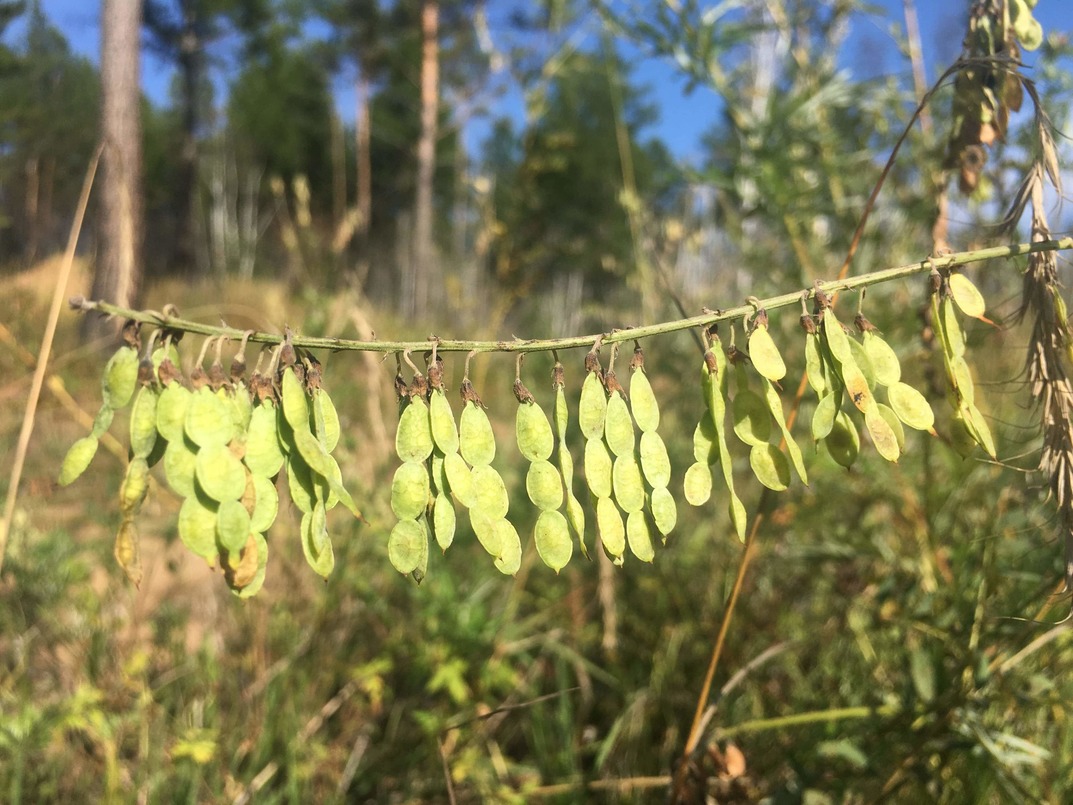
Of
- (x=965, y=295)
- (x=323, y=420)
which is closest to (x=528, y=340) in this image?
(x=323, y=420)

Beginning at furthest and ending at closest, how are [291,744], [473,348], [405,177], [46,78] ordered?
[405,177], [46,78], [291,744], [473,348]

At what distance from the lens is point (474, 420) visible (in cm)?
65

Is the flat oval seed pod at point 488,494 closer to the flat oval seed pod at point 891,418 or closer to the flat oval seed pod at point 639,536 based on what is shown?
the flat oval seed pod at point 639,536

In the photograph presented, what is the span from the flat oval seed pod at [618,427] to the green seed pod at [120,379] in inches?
16.3

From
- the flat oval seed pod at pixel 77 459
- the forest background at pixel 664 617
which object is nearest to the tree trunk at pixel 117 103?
the forest background at pixel 664 617

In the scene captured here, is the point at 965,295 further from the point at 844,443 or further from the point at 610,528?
the point at 610,528

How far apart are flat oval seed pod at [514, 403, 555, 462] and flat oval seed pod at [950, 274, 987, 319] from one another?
0.39 meters

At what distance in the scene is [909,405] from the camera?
662 mm

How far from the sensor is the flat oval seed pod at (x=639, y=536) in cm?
64

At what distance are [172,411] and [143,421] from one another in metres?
0.03

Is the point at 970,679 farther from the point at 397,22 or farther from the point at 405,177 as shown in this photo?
the point at 405,177

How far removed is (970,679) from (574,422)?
4.14 feet

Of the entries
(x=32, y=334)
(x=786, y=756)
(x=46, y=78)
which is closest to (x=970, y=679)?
(x=786, y=756)

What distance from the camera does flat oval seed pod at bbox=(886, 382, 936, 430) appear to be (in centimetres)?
66
